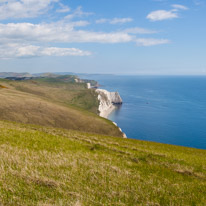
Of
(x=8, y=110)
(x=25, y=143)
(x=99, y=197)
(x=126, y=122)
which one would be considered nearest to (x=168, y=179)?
(x=99, y=197)

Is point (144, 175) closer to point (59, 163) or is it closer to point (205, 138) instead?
point (59, 163)

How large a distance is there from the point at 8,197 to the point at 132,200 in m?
3.77

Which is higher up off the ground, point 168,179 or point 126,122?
point 168,179

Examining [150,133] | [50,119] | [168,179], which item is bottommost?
[150,133]

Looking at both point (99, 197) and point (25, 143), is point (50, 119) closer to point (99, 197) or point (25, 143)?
point (25, 143)

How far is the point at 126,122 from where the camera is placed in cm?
16538

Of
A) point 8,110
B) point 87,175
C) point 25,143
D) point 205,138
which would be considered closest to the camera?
point 87,175

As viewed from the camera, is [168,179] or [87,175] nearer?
[87,175]

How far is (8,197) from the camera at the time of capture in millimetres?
5418

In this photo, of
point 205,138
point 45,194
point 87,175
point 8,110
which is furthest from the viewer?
point 205,138

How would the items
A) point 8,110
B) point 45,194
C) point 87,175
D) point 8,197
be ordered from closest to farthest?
point 8,197 → point 45,194 → point 87,175 → point 8,110

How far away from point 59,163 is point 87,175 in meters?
1.61

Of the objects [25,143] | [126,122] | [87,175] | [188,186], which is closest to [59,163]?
[87,175]

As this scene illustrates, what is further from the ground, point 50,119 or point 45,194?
point 45,194
